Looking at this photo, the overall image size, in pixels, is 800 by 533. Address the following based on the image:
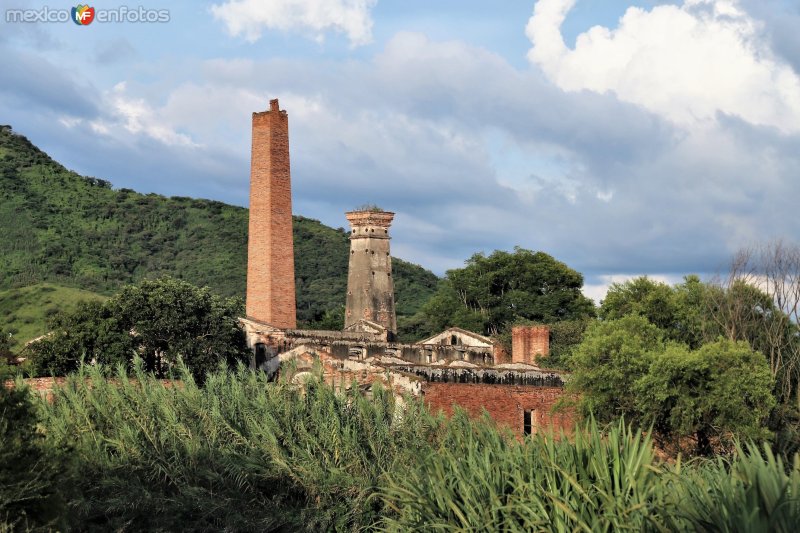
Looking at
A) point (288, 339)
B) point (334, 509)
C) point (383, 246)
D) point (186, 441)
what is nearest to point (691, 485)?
point (334, 509)

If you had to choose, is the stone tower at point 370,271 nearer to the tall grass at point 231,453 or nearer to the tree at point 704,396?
the tree at point 704,396

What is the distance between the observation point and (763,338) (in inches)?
1404

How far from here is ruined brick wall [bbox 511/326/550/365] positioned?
39.4 metres

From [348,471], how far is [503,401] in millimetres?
10116

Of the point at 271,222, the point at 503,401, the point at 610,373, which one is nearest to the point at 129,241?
the point at 271,222

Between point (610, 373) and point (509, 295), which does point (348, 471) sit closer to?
point (610, 373)

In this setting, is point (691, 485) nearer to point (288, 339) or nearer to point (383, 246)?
point (288, 339)

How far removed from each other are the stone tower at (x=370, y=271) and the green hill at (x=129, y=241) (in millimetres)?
12446

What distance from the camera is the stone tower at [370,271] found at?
5019 centimetres

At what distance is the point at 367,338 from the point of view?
4256cm

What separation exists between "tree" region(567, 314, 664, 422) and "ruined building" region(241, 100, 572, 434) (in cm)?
180

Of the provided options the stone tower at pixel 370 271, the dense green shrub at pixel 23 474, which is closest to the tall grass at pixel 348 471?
the dense green shrub at pixel 23 474

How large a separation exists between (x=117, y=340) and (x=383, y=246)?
20042mm

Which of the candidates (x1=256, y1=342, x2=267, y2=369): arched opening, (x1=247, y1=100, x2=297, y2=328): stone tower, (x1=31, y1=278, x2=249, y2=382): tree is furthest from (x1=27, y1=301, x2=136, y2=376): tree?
(x1=247, y1=100, x2=297, y2=328): stone tower
